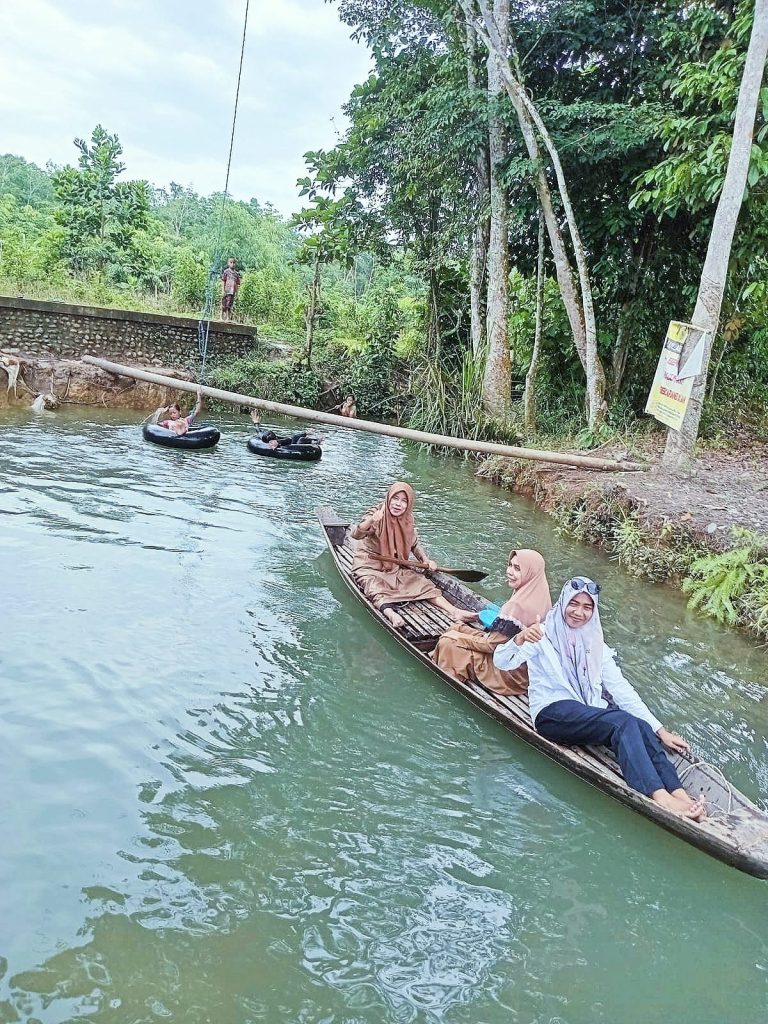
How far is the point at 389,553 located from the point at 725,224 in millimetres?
6633

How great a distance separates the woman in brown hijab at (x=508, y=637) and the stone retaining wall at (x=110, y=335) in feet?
48.4

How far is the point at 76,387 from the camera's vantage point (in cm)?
1619

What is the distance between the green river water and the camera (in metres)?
2.87

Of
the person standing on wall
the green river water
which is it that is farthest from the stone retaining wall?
the green river water

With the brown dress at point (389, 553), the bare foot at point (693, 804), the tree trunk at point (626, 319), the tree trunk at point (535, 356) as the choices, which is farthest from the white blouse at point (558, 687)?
the tree trunk at point (626, 319)

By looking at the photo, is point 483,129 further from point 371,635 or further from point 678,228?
point 371,635

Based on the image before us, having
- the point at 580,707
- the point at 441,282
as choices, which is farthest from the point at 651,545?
the point at 441,282

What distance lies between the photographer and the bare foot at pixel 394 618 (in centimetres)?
588

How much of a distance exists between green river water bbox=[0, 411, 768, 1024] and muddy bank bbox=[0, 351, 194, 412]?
9.15m

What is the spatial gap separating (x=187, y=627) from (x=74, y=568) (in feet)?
5.43

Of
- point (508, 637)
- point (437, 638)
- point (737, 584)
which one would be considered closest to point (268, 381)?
point (737, 584)

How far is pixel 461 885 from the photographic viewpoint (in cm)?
348

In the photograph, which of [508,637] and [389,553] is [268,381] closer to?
[389,553]

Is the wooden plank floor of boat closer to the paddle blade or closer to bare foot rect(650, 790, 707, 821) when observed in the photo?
bare foot rect(650, 790, 707, 821)
